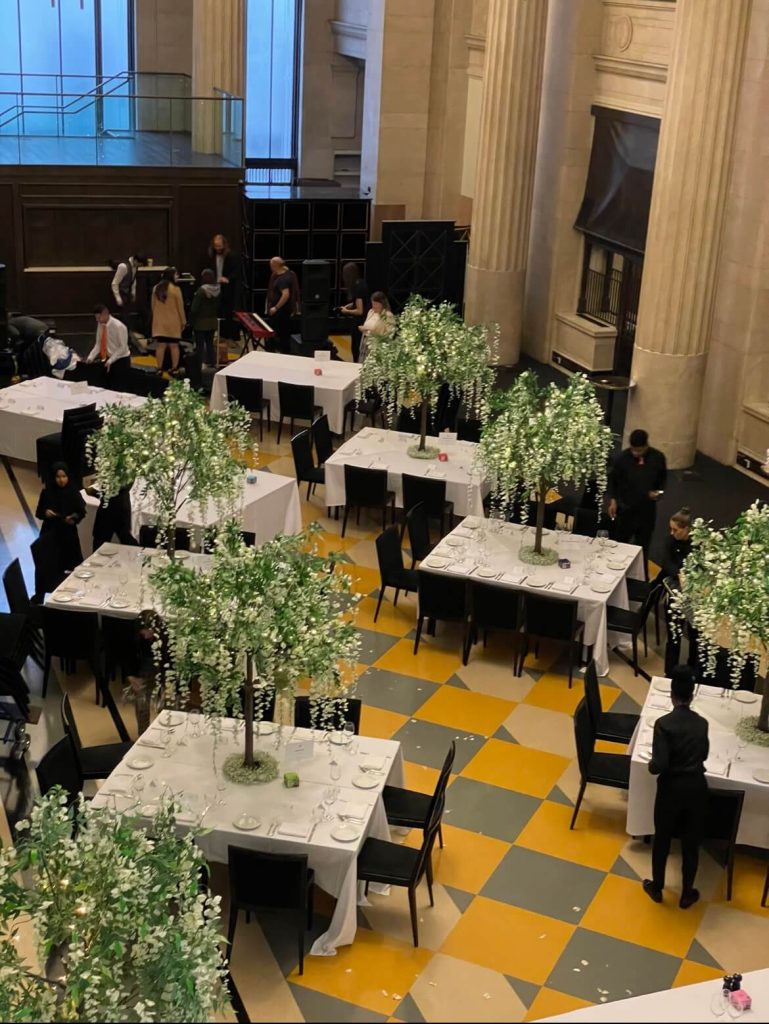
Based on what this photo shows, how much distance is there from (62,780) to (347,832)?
1683 millimetres

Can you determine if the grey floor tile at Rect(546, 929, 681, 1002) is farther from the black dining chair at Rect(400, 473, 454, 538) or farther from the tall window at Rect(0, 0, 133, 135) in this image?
the tall window at Rect(0, 0, 133, 135)

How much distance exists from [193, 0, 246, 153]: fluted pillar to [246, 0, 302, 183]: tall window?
489cm

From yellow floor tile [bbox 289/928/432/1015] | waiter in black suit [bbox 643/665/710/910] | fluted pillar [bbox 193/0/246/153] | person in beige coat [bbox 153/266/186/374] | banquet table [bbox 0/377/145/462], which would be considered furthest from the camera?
fluted pillar [bbox 193/0/246/153]

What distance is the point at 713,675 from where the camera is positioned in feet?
28.2

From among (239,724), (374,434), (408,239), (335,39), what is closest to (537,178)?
(408,239)

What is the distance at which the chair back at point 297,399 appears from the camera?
14.0 meters

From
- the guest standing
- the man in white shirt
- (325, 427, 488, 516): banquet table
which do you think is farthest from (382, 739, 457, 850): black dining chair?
the man in white shirt

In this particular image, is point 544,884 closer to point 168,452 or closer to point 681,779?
point 681,779

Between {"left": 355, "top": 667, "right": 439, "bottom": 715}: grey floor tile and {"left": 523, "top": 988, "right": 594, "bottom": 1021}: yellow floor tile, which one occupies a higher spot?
{"left": 355, "top": 667, "right": 439, "bottom": 715}: grey floor tile

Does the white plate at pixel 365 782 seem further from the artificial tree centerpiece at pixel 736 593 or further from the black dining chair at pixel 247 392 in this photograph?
the black dining chair at pixel 247 392

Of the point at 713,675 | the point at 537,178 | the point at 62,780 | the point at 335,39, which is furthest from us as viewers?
the point at 335,39

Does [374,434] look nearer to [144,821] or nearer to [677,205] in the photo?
[677,205]

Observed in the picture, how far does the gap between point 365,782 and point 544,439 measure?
317 centimetres

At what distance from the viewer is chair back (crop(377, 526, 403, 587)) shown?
1027 centimetres
